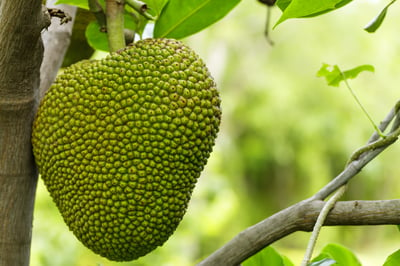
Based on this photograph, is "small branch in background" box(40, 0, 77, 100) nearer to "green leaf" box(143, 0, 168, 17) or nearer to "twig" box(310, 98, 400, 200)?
"green leaf" box(143, 0, 168, 17)

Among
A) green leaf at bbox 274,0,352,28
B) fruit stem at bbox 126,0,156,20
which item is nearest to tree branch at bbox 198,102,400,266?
green leaf at bbox 274,0,352,28

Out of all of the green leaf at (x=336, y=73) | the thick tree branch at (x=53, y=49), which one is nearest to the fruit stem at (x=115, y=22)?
the thick tree branch at (x=53, y=49)

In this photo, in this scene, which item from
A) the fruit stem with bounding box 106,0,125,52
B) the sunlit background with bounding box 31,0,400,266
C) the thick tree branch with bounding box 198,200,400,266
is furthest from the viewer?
the sunlit background with bounding box 31,0,400,266

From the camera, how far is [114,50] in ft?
1.81

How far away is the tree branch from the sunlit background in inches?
221

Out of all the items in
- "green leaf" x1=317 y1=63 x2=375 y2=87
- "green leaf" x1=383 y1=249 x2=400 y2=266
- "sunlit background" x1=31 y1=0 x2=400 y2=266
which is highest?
"green leaf" x1=317 y1=63 x2=375 y2=87

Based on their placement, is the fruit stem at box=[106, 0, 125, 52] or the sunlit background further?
the sunlit background

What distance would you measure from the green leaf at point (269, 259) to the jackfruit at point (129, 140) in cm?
11

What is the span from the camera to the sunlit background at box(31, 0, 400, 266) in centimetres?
680

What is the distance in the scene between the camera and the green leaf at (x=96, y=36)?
0.64 metres

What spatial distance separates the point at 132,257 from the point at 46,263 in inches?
58.9

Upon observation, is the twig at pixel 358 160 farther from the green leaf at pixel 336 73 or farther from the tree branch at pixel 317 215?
the green leaf at pixel 336 73

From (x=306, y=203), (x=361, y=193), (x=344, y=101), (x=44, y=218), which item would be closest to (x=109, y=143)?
(x=306, y=203)

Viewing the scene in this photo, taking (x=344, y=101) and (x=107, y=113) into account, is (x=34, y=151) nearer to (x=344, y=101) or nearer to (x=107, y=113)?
(x=107, y=113)
